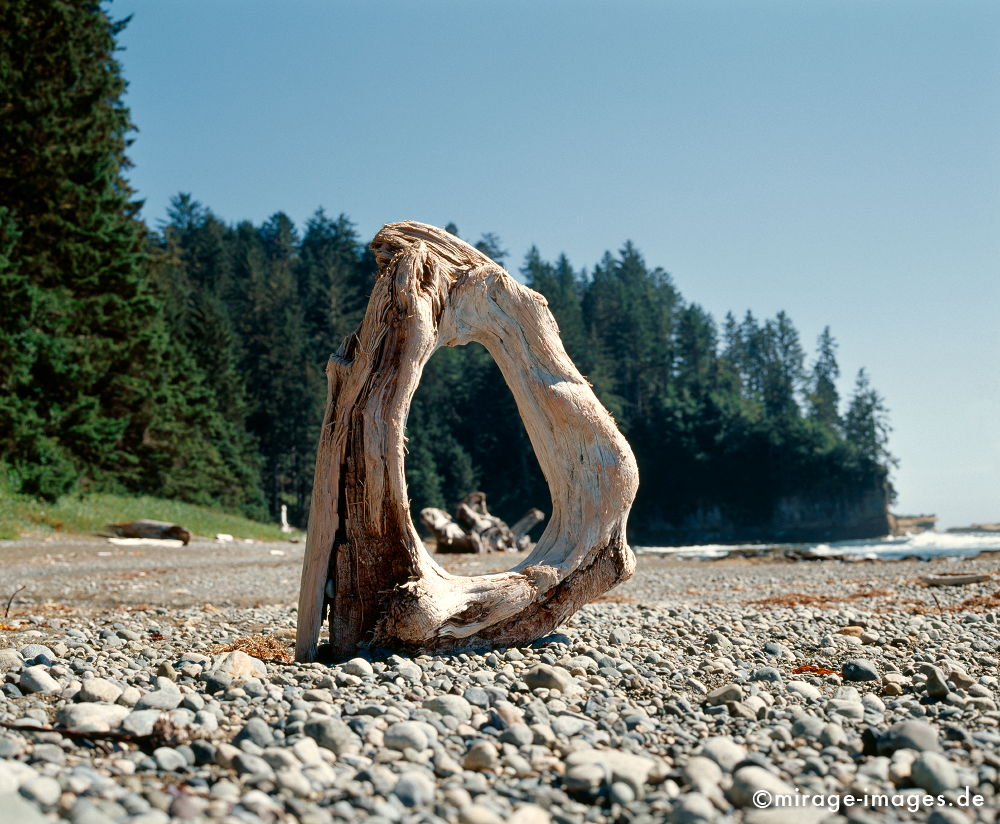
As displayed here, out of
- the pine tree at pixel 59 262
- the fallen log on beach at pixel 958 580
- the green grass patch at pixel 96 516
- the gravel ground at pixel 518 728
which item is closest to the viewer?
the gravel ground at pixel 518 728

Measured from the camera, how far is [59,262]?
2488 centimetres

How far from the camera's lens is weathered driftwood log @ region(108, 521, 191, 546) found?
757 inches

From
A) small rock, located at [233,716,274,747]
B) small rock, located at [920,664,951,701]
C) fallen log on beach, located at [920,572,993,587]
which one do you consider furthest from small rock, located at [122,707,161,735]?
fallen log on beach, located at [920,572,993,587]

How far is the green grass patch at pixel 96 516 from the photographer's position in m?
17.1

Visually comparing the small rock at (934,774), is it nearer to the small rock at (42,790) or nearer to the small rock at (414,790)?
the small rock at (414,790)

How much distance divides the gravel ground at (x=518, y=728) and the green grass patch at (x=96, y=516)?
1309cm

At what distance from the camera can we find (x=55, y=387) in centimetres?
2353

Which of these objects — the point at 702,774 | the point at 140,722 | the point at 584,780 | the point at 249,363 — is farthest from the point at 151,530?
the point at 249,363

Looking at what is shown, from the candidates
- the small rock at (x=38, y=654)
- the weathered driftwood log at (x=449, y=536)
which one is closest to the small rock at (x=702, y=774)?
the small rock at (x=38, y=654)

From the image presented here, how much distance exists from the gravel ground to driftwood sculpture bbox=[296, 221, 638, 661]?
0.87 ft

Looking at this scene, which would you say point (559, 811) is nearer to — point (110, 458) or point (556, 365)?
point (556, 365)

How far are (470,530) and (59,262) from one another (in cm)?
1611

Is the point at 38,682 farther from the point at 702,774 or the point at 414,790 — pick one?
the point at 702,774

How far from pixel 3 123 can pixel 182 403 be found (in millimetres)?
13982
